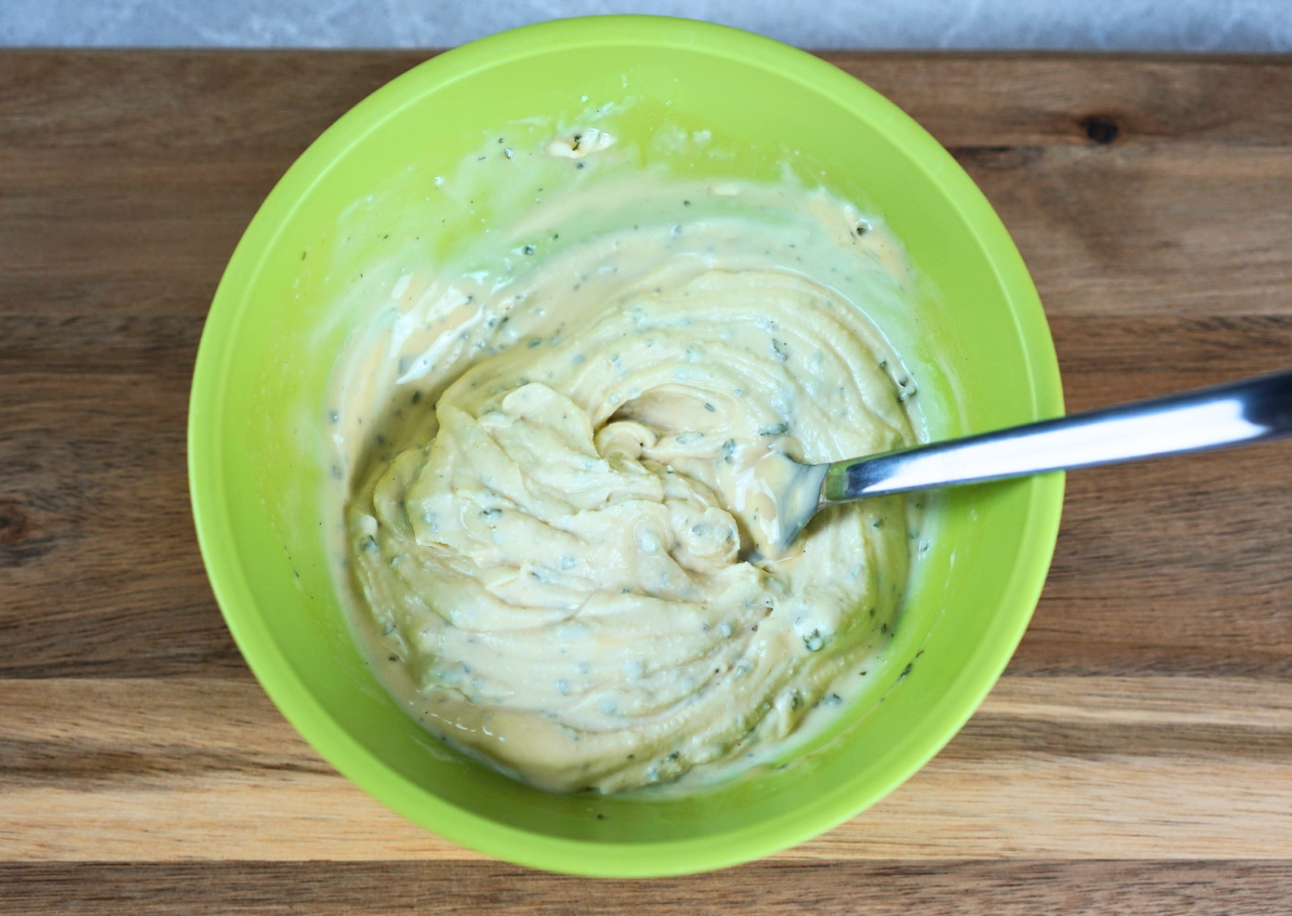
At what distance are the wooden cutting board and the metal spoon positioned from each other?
Result: 0.34 metres

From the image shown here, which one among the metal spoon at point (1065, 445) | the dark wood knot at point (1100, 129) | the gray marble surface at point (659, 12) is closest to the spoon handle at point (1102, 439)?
the metal spoon at point (1065, 445)

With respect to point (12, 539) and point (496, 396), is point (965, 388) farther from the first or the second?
point (12, 539)

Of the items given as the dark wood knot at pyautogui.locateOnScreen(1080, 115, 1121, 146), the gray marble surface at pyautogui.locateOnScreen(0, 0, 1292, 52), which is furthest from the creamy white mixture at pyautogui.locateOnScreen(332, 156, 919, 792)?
the gray marble surface at pyautogui.locateOnScreen(0, 0, 1292, 52)

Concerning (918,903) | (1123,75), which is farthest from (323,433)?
(1123,75)

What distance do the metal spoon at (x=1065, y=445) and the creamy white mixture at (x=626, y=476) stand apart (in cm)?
6

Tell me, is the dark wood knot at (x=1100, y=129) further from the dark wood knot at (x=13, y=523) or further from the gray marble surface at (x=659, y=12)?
the dark wood knot at (x=13, y=523)

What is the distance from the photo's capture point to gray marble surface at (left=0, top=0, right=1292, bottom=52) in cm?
153

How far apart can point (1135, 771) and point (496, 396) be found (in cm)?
87

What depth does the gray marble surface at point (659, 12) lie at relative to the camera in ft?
5.03

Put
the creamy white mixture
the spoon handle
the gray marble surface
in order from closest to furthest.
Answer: the spoon handle → the creamy white mixture → the gray marble surface

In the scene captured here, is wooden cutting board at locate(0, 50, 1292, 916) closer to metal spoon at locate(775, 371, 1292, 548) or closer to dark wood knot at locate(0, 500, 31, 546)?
dark wood knot at locate(0, 500, 31, 546)

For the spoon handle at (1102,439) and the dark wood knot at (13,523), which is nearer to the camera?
the spoon handle at (1102,439)

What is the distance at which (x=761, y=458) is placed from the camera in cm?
113

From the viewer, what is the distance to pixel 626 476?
1.12m
